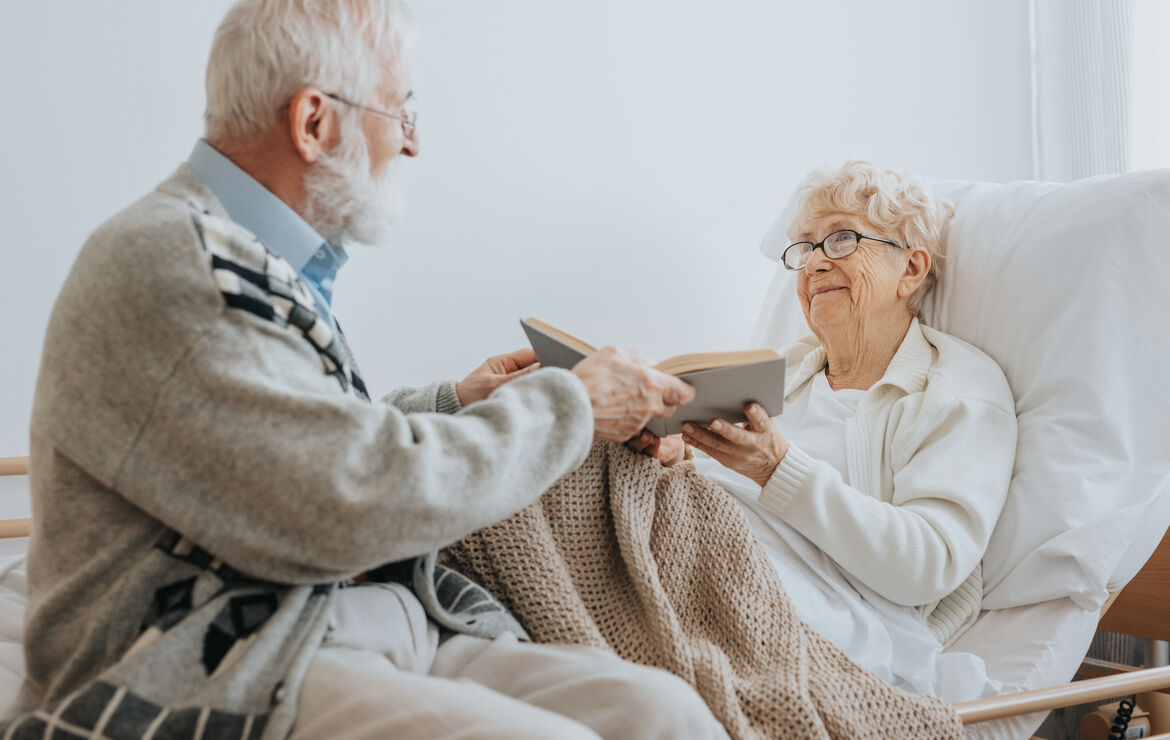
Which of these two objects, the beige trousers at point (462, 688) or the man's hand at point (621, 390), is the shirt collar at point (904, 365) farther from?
the beige trousers at point (462, 688)

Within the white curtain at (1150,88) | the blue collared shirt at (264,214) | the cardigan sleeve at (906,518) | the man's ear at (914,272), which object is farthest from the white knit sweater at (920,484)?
the white curtain at (1150,88)

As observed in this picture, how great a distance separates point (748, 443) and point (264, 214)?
2.40 feet

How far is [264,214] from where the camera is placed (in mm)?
1017

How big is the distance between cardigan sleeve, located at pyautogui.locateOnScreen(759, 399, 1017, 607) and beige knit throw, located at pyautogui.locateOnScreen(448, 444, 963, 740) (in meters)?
0.13

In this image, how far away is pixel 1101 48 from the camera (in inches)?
94.3

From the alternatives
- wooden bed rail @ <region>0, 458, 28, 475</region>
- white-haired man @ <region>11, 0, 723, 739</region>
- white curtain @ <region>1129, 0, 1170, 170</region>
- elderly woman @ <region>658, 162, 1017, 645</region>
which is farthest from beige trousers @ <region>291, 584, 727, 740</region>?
white curtain @ <region>1129, 0, 1170, 170</region>

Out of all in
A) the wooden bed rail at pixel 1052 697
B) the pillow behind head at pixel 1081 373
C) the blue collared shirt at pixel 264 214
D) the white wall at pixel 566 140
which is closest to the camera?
the blue collared shirt at pixel 264 214

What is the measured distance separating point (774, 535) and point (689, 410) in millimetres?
335

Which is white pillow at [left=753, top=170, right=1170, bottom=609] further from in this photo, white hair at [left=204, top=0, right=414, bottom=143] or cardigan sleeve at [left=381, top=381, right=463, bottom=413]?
white hair at [left=204, top=0, right=414, bottom=143]

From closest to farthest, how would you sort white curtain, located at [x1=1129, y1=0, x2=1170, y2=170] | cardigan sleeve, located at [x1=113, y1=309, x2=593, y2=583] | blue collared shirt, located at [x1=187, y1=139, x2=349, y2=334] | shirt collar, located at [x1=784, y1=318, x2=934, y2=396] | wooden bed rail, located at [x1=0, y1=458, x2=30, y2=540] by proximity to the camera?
cardigan sleeve, located at [x1=113, y1=309, x2=593, y2=583], blue collared shirt, located at [x1=187, y1=139, x2=349, y2=334], shirt collar, located at [x1=784, y1=318, x2=934, y2=396], wooden bed rail, located at [x1=0, y1=458, x2=30, y2=540], white curtain, located at [x1=1129, y1=0, x2=1170, y2=170]

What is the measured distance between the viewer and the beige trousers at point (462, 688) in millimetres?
820

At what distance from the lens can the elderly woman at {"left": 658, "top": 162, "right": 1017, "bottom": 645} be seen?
53.9 inches

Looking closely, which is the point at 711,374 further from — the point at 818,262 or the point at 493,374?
the point at 818,262

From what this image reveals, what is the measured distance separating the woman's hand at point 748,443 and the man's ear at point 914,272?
22.9 inches
